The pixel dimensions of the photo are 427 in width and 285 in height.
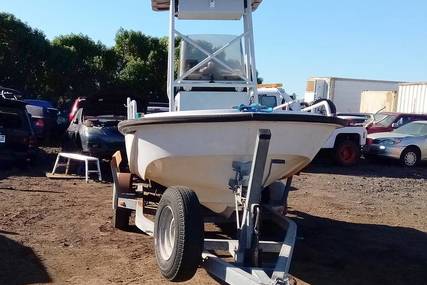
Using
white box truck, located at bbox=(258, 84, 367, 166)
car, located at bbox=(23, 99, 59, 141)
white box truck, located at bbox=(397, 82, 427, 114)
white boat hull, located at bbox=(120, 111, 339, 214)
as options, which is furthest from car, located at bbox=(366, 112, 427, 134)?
white boat hull, located at bbox=(120, 111, 339, 214)

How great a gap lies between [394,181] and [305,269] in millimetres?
8444

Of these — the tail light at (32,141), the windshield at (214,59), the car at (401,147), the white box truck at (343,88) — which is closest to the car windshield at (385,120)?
the car at (401,147)

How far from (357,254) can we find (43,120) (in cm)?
1156

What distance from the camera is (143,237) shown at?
23.0 ft

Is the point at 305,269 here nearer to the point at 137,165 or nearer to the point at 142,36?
the point at 137,165

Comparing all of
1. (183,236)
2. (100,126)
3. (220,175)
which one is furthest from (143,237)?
(100,126)

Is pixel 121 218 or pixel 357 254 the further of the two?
pixel 121 218

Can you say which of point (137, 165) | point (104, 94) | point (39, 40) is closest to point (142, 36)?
point (39, 40)

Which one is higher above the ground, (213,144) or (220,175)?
(213,144)

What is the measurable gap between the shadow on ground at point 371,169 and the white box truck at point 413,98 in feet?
28.3

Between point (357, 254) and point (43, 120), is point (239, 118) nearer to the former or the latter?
point (357, 254)

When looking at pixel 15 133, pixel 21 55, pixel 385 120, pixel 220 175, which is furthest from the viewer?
pixel 21 55

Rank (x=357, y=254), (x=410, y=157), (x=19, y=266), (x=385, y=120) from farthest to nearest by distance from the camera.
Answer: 1. (x=385, y=120)
2. (x=410, y=157)
3. (x=357, y=254)
4. (x=19, y=266)

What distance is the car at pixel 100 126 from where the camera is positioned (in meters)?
11.3
